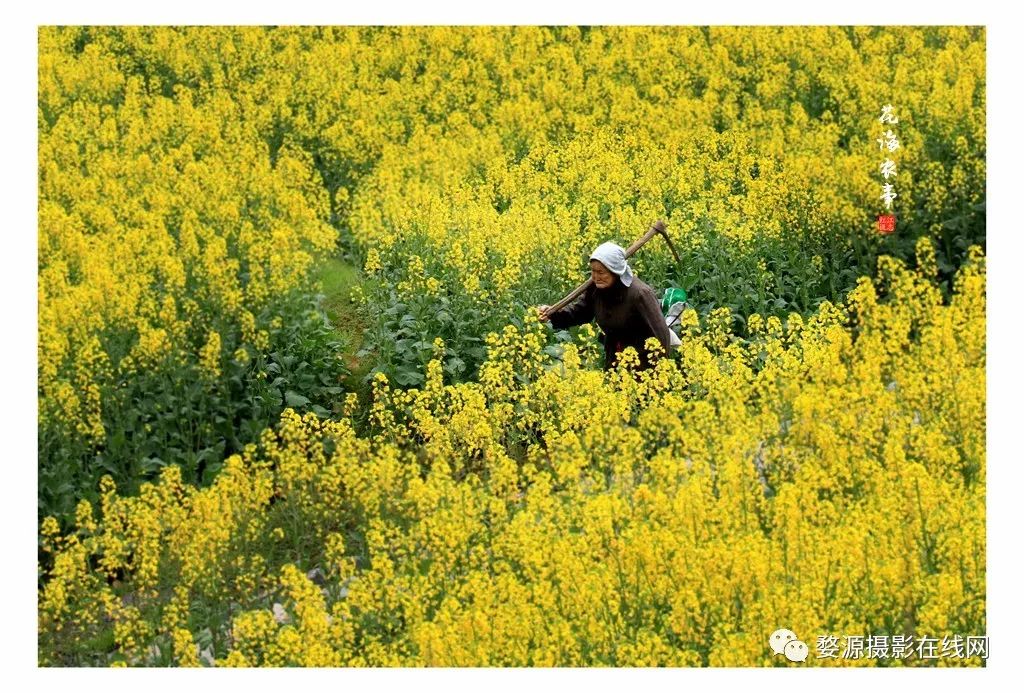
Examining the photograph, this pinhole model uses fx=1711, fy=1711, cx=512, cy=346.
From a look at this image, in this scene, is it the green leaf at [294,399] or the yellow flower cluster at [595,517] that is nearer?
the yellow flower cluster at [595,517]

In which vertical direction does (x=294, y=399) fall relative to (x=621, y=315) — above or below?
below

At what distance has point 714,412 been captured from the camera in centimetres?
869

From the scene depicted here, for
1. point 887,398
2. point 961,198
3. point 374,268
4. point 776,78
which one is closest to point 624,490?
point 887,398

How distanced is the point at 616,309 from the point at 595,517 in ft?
4.79

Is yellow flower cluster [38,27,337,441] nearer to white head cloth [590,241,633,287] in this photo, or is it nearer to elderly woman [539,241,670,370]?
elderly woman [539,241,670,370]

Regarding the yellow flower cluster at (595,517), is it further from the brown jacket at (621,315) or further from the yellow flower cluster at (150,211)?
the yellow flower cluster at (150,211)

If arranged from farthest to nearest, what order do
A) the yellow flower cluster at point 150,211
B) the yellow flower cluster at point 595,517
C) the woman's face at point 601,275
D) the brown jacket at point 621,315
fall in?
the brown jacket at point 621,315 < the woman's face at point 601,275 < the yellow flower cluster at point 150,211 < the yellow flower cluster at point 595,517

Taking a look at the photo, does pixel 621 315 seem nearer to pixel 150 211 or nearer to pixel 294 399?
pixel 294 399

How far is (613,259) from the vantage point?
8820 millimetres

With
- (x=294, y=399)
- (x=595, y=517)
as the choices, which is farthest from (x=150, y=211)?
(x=595, y=517)

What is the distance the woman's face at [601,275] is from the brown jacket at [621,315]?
0.06m

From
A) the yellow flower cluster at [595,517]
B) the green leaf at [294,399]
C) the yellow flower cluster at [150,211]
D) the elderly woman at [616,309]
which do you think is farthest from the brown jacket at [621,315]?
the yellow flower cluster at [150,211]

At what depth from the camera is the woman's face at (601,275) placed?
8.82 m

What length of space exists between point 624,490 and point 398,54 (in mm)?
4727
